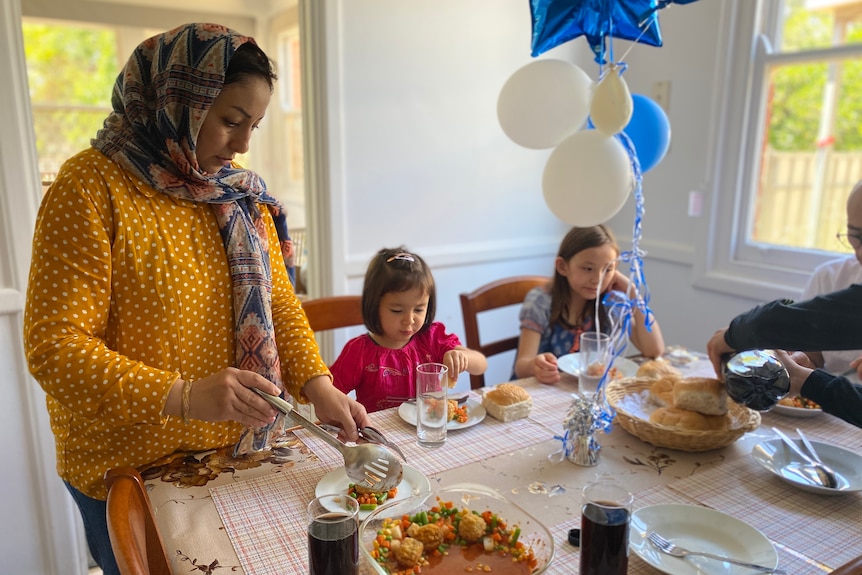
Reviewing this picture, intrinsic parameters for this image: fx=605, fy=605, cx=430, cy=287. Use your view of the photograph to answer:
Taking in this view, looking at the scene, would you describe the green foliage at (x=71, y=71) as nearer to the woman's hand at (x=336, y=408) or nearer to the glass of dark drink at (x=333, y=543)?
the woman's hand at (x=336, y=408)

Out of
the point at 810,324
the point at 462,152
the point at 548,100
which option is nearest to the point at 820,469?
the point at 810,324

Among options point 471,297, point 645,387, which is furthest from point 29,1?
point 645,387

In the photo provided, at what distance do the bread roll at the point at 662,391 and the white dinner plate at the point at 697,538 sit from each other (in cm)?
39

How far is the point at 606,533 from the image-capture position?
2.44 feet

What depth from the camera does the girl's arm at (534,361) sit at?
5.09 ft

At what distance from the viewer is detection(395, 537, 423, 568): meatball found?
80 cm

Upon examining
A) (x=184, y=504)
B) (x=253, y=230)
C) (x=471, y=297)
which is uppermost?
(x=253, y=230)

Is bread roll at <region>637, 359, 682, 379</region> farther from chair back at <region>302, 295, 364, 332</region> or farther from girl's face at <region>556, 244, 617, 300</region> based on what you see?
chair back at <region>302, 295, 364, 332</region>

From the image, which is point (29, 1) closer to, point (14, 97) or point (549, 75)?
point (14, 97)

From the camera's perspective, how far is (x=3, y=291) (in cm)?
180

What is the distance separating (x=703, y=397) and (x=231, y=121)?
1022 mm

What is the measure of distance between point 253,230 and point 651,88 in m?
2.24

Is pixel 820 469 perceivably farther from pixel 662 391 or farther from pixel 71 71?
pixel 71 71

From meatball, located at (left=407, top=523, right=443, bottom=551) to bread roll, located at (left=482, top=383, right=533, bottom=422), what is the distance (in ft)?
1.64
